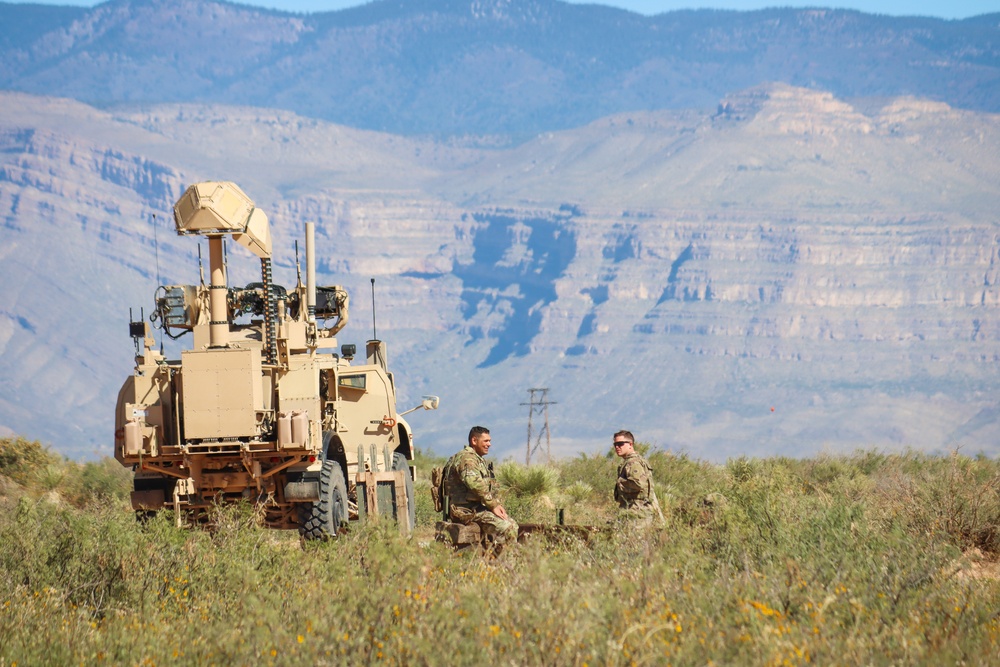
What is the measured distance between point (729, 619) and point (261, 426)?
7007mm

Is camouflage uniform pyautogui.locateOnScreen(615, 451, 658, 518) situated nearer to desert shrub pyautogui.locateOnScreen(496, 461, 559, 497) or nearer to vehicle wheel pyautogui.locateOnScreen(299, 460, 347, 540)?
vehicle wheel pyautogui.locateOnScreen(299, 460, 347, 540)

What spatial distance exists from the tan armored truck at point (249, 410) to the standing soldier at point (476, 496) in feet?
3.45

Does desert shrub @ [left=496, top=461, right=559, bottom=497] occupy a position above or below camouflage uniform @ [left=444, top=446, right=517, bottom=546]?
below

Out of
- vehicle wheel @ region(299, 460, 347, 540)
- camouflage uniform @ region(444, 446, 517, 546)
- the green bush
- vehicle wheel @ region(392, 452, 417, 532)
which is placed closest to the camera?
the green bush

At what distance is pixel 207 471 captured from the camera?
16094mm

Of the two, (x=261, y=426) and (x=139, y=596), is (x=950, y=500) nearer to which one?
(x=261, y=426)

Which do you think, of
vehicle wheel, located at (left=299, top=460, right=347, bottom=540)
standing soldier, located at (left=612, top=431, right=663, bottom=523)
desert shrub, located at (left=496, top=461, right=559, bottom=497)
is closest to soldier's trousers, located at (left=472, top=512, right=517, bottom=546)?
standing soldier, located at (left=612, top=431, right=663, bottom=523)

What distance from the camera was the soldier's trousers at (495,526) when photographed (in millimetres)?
13922

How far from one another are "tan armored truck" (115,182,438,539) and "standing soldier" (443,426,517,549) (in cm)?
105

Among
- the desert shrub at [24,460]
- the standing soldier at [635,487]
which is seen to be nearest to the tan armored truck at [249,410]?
the standing soldier at [635,487]

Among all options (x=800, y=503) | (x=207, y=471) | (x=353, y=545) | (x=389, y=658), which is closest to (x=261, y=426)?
(x=207, y=471)

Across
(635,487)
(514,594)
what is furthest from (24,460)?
(514,594)

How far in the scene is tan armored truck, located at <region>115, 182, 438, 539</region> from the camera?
50.9 feet

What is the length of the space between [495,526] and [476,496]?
36 cm
